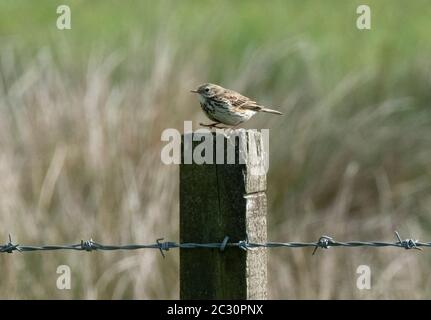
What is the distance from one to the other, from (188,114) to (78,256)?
2.00 metres

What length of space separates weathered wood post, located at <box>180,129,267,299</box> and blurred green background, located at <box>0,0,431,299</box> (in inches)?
142

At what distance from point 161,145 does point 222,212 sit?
4.55m

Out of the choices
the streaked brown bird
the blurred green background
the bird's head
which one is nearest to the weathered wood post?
the streaked brown bird

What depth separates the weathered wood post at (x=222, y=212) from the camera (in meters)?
4.57

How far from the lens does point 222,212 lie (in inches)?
181

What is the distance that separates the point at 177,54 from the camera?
10.4m

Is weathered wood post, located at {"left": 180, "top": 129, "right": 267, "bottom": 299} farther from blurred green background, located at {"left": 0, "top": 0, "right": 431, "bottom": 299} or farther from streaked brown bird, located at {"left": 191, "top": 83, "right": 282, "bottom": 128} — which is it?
blurred green background, located at {"left": 0, "top": 0, "right": 431, "bottom": 299}

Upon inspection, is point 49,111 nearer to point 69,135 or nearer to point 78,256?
point 69,135

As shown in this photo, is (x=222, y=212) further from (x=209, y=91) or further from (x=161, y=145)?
(x=161, y=145)

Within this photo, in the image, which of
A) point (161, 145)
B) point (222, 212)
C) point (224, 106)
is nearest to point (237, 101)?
point (224, 106)

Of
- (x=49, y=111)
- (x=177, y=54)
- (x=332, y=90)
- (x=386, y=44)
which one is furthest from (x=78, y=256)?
(x=386, y=44)

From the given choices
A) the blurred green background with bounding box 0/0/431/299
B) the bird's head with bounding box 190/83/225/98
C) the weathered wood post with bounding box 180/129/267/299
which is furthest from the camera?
the blurred green background with bounding box 0/0/431/299

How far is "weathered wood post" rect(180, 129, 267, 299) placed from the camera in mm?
4574

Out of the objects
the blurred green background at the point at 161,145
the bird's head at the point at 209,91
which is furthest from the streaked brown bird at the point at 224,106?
the blurred green background at the point at 161,145
